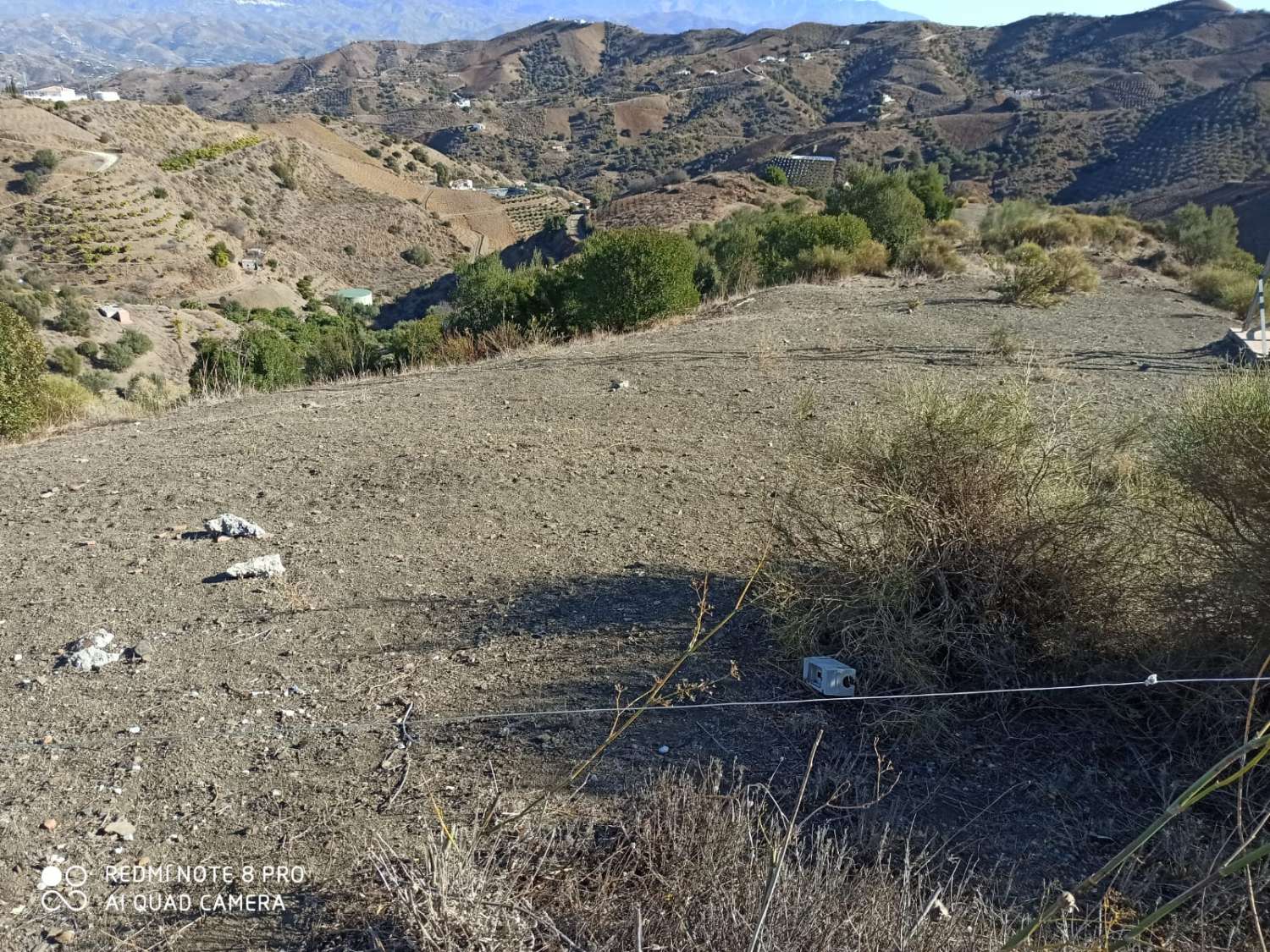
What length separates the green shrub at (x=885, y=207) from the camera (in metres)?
22.7

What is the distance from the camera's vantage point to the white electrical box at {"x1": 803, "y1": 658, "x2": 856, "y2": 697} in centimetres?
372

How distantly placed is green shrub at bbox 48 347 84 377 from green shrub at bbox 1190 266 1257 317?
33.0 meters

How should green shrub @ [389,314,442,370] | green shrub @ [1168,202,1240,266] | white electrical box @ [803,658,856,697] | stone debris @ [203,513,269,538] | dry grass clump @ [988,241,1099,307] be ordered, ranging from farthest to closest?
green shrub @ [1168,202,1240,266] → green shrub @ [389,314,442,370] → dry grass clump @ [988,241,1099,307] → stone debris @ [203,513,269,538] → white electrical box @ [803,658,856,697]

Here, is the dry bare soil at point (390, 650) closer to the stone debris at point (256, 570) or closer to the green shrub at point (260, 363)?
the stone debris at point (256, 570)

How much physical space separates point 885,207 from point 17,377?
19.1 meters

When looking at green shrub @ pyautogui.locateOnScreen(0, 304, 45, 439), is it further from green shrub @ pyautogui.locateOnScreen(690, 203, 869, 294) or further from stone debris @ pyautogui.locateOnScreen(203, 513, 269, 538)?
green shrub @ pyautogui.locateOnScreen(690, 203, 869, 294)

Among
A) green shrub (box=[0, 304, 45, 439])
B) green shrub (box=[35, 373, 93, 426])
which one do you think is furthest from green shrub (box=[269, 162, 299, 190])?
green shrub (box=[0, 304, 45, 439])

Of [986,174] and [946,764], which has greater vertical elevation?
[986,174]

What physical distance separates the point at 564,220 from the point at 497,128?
187 feet

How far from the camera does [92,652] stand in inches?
157

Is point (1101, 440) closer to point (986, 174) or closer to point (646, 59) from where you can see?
point (986, 174)

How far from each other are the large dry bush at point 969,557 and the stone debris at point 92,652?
9.64 feet

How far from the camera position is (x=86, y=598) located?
15.3ft

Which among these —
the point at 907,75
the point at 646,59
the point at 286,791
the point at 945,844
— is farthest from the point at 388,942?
the point at 646,59
